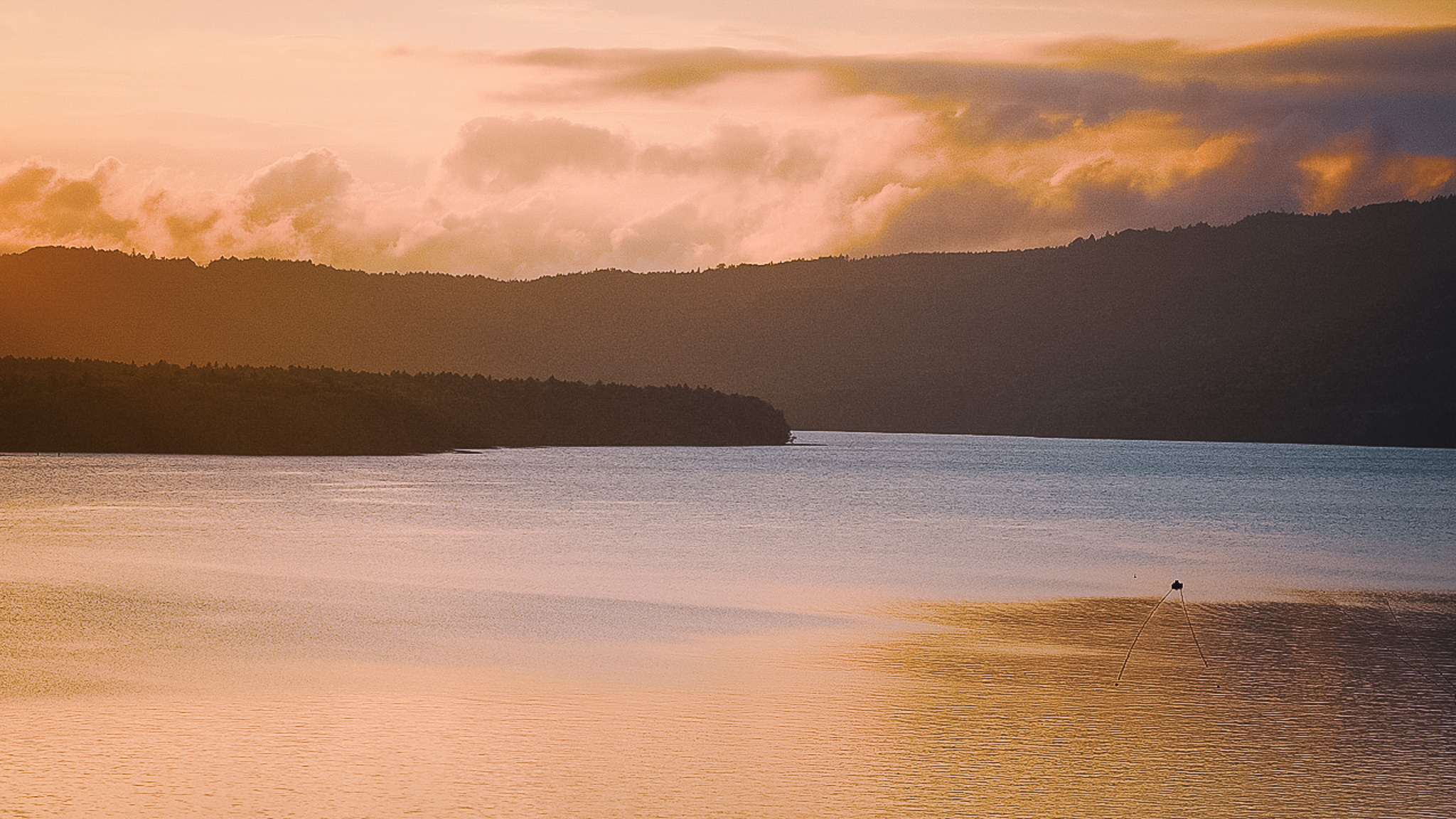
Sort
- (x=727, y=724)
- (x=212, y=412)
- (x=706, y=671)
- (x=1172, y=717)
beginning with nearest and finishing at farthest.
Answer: (x=727, y=724) < (x=1172, y=717) < (x=706, y=671) < (x=212, y=412)

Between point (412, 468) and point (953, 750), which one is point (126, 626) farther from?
point (412, 468)

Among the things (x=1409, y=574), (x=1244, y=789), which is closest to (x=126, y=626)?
(x=1244, y=789)

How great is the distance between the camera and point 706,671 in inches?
859

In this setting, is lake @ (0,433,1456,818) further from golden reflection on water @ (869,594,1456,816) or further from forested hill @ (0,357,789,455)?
forested hill @ (0,357,789,455)

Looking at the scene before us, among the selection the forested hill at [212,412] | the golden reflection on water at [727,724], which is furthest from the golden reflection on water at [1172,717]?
the forested hill at [212,412]

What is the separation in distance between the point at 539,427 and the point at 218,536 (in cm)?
14961

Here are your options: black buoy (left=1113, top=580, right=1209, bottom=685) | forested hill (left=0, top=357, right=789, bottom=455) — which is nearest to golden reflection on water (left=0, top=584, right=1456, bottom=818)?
black buoy (left=1113, top=580, right=1209, bottom=685)

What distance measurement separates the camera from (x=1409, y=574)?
138 feet

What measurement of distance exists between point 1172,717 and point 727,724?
5296 mm

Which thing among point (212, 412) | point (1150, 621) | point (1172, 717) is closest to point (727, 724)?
point (1172, 717)

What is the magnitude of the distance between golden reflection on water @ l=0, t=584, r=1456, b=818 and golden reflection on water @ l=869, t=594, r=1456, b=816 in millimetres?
52

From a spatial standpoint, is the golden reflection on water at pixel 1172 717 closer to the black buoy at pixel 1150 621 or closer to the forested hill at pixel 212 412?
the black buoy at pixel 1150 621

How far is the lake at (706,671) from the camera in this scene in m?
15.0

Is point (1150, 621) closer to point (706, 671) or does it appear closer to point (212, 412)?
point (706, 671)
